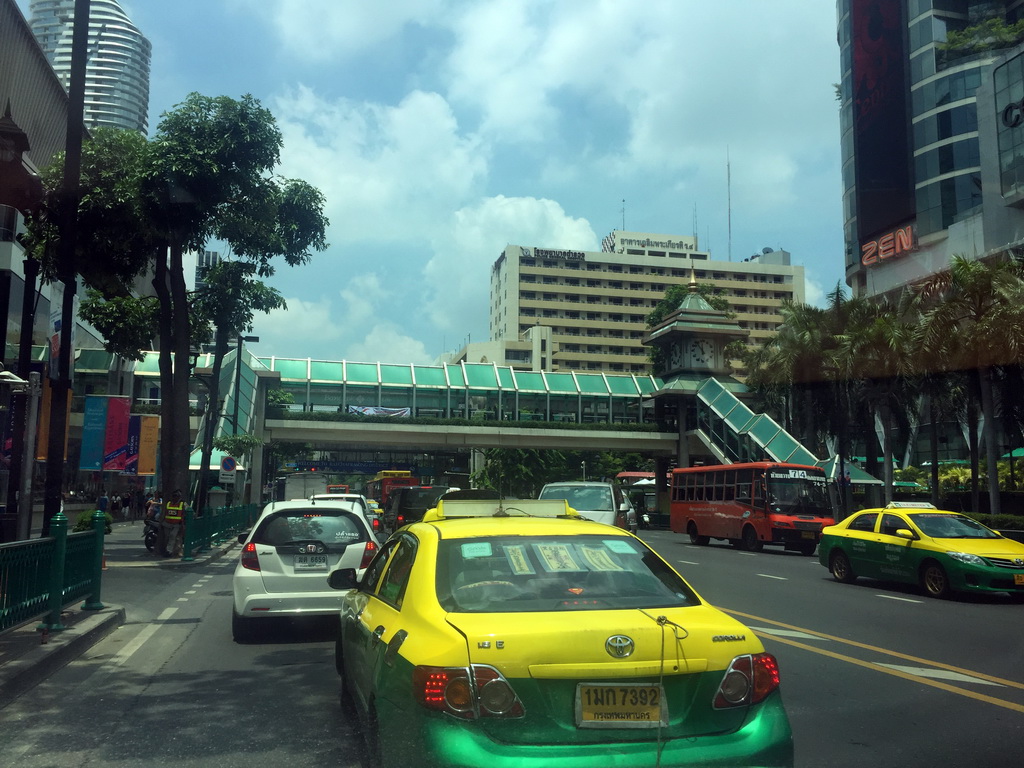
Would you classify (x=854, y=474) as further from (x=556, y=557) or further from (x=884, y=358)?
(x=556, y=557)

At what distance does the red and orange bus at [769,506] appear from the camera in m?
27.6

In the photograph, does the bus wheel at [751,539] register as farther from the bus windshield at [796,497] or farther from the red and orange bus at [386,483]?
the red and orange bus at [386,483]

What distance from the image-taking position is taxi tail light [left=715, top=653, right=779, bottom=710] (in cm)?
390

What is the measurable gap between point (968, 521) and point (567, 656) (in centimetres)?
1396

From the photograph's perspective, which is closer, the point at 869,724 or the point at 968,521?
the point at 869,724

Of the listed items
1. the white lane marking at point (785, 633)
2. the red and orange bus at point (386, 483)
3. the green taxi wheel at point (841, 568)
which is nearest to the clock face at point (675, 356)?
the red and orange bus at point (386, 483)

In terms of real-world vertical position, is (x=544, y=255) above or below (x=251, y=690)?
above

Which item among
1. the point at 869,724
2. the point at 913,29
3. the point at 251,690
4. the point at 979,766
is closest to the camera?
the point at 979,766

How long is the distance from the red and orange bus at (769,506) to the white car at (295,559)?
64.2 feet

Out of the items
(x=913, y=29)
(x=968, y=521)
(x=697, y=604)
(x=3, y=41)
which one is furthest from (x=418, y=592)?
(x=913, y=29)

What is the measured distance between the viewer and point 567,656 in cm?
378

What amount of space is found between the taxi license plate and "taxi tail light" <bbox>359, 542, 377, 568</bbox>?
717 cm

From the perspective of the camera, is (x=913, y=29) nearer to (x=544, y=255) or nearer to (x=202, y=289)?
(x=202, y=289)

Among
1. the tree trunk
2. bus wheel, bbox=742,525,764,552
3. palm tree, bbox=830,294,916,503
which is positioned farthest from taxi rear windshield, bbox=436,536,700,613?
palm tree, bbox=830,294,916,503
